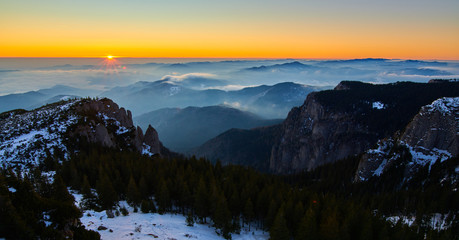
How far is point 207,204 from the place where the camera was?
2181 inches

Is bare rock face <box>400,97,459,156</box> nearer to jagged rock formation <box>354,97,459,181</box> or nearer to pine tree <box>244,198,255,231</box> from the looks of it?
jagged rock formation <box>354,97,459,181</box>

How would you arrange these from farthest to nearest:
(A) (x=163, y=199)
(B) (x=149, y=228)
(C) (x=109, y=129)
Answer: (C) (x=109, y=129) → (A) (x=163, y=199) → (B) (x=149, y=228)

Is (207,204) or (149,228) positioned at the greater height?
(149,228)

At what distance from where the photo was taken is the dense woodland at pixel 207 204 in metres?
25.7

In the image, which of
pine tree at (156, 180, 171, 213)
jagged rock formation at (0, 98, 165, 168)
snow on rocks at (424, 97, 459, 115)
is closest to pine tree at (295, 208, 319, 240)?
pine tree at (156, 180, 171, 213)

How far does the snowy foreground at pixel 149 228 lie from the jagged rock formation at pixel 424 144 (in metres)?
87.2

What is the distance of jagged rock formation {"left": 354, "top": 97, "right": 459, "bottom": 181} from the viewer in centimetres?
10056

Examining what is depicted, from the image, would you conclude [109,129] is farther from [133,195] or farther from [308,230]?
[308,230]

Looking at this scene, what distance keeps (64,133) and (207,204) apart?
70105 mm

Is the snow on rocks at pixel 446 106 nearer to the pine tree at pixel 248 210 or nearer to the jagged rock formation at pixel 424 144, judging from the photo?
the jagged rock formation at pixel 424 144

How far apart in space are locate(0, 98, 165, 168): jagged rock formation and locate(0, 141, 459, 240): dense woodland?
25.1 feet

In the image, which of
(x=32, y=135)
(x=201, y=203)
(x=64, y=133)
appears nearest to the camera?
(x=201, y=203)

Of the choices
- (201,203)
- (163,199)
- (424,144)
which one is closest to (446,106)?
(424,144)

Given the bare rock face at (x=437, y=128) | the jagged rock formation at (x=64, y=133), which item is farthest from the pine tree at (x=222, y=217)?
the bare rock face at (x=437, y=128)
